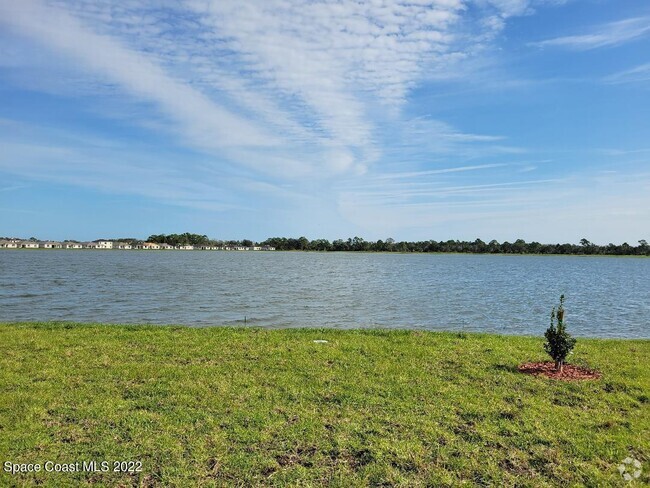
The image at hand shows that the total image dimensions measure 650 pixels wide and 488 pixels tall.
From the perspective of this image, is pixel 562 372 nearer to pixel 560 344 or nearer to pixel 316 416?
pixel 560 344

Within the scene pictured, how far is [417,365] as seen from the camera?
10.6 meters

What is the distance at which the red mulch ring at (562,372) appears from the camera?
987 centimetres

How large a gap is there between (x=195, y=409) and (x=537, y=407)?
5734mm

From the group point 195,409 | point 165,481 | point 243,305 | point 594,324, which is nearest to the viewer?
point 165,481

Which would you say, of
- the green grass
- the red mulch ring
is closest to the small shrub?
the red mulch ring

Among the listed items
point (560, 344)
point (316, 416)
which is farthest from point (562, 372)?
point (316, 416)

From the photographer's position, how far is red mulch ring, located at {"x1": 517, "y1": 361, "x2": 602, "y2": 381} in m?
9.87

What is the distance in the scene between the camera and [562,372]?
1020 cm

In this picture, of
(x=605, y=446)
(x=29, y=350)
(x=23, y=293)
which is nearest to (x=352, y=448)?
(x=605, y=446)

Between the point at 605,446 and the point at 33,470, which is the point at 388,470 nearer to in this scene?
the point at 605,446

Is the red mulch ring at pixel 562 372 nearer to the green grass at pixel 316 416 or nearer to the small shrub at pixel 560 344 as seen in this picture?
the small shrub at pixel 560 344

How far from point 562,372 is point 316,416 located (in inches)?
238

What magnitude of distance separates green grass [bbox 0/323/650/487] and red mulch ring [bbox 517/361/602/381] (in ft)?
1.19

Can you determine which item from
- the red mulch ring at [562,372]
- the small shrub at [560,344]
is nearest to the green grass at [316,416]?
the red mulch ring at [562,372]
